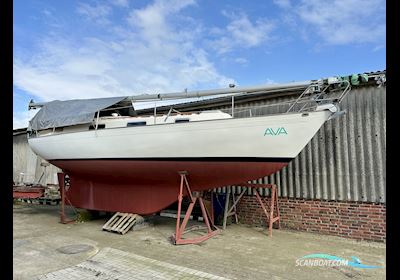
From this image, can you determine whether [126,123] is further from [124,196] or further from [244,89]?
[244,89]

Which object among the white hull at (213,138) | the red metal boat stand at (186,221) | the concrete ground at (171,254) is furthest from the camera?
the red metal boat stand at (186,221)

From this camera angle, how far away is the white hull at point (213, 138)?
6434mm

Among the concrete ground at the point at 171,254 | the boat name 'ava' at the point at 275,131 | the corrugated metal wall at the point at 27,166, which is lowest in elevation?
the concrete ground at the point at 171,254

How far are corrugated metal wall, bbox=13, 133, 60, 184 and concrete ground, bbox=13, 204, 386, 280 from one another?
22.8 feet

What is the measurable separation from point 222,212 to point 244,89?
386cm

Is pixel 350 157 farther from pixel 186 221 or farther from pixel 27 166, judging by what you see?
pixel 27 166

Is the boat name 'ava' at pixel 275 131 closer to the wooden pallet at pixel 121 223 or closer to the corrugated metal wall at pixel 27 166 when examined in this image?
the wooden pallet at pixel 121 223

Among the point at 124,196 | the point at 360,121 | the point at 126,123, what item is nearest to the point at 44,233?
the point at 124,196

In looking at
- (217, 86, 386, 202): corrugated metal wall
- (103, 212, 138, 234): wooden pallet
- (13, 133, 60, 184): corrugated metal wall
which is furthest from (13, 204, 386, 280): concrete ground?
(13, 133, 60, 184): corrugated metal wall

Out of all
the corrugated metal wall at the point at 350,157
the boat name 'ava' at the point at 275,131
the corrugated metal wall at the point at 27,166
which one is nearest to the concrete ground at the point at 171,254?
the corrugated metal wall at the point at 350,157

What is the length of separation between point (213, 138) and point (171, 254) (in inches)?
107

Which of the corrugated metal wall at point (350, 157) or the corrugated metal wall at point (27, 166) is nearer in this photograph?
the corrugated metal wall at point (350, 157)

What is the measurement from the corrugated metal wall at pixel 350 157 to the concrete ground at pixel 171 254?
46.6 inches

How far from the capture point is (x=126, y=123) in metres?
8.33
